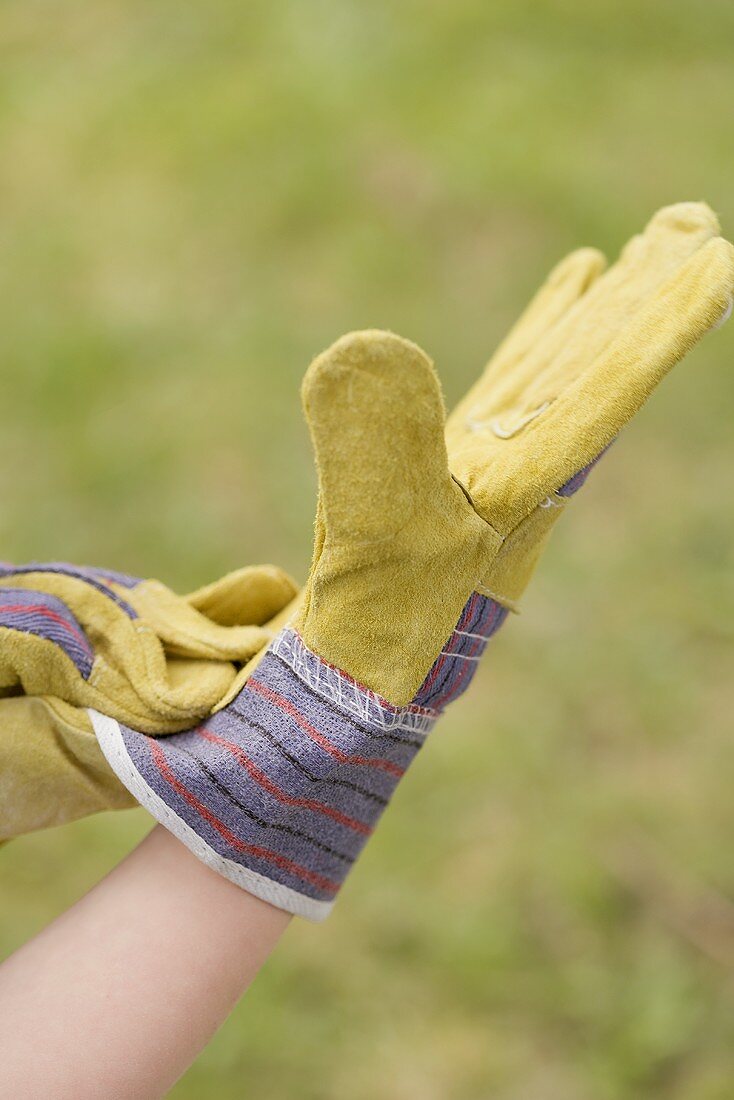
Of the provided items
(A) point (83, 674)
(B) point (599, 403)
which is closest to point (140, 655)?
(A) point (83, 674)

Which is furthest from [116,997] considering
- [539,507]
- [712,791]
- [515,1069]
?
[712,791]

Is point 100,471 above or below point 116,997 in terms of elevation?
below

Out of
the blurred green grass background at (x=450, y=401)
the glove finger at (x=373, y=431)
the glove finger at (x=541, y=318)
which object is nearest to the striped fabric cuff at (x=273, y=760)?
the glove finger at (x=373, y=431)

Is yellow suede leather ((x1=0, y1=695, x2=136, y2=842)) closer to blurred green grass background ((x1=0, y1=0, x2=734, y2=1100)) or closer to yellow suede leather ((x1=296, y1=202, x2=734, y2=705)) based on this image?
yellow suede leather ((x1=296, y1=202, x2=734, y2=705))

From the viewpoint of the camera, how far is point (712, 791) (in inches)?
63.7

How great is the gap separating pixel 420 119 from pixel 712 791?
175 cm

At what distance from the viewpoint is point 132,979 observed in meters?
0.64

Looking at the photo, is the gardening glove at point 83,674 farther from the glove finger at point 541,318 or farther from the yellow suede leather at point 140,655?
the glove finger at point 541,318

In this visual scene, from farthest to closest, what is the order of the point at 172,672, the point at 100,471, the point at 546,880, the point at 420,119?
the point at 420,119 < the point at 100,471 < the point at 546,880 < the point at 172,672

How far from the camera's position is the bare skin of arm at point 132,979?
2.00ft

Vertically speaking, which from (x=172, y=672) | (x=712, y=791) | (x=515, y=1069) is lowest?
(x=515, y=1069)

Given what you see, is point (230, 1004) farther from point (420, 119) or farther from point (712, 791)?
point (420, 119)

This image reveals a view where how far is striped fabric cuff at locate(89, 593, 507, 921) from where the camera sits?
0.67m

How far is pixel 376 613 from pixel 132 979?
0.82ft
